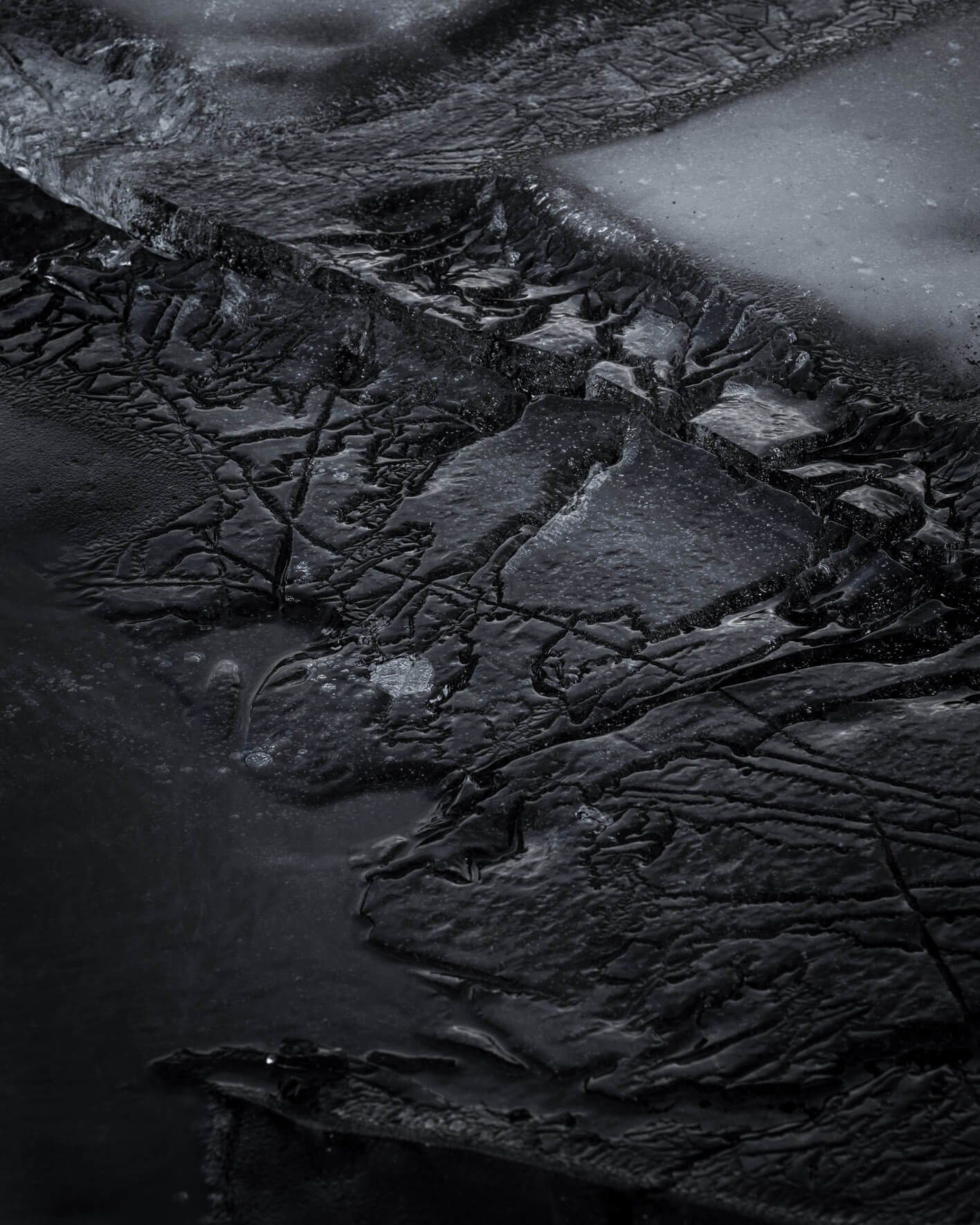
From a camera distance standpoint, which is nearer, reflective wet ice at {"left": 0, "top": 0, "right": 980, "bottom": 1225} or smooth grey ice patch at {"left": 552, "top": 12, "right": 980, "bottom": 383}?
reflective wet ice at {"left": 0, "top": 0, "right": 980, "bottom": 1225}

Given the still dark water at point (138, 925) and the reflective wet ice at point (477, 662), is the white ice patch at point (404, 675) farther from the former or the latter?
the still dark water at point (138, 925)

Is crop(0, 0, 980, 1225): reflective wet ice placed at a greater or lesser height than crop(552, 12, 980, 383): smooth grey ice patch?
lesser

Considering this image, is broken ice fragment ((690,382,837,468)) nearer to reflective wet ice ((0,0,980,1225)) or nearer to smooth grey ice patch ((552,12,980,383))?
reflective wet ice ((0,0,980,1225))

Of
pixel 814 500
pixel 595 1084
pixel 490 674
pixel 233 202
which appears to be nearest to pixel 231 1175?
pixel 595 1084

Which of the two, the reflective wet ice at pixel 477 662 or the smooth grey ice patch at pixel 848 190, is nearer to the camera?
the reflective wet ice at pixel 477 662

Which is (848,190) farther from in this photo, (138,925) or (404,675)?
(138,925)

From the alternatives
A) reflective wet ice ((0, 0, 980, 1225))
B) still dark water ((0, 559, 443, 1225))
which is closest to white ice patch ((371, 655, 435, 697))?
reflective wet ice ((0, 0, 980, 1225))

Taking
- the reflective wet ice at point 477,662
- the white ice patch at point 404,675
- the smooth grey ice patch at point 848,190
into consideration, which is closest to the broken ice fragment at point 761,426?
the reflective wet ice at point 477,662
